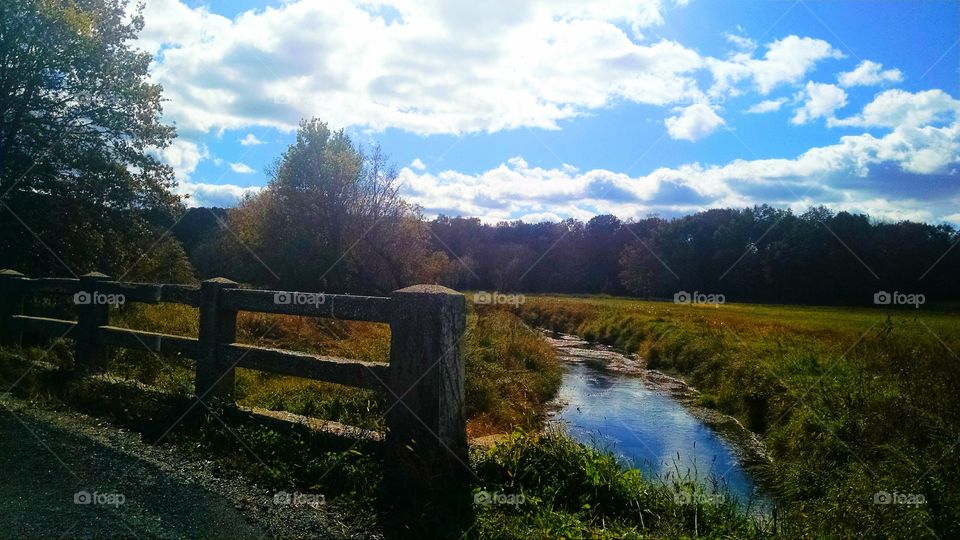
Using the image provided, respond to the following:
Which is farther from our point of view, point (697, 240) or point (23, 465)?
point (697, 240)

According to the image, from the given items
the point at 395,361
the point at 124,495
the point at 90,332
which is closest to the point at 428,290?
the point at 395,361

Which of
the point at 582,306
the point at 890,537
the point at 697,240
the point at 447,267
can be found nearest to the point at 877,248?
the point at 697,240

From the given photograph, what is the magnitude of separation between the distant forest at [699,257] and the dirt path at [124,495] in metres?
28.5

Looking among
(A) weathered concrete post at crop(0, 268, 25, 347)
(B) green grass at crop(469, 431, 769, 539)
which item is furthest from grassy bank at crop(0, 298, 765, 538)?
(A) weathered concrete post at crop(0, 268, 25, 347)

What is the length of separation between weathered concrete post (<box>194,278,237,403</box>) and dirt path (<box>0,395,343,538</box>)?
0.89 meters

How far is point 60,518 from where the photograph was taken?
159 inches

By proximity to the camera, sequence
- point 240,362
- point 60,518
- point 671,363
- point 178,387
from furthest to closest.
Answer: point 671,363
point 178,387
point 240,362
point 60,518

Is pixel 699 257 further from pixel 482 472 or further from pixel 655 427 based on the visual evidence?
pixel 482 472

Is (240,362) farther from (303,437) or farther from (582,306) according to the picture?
(582,306)

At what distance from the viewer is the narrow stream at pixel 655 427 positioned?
10.0 m

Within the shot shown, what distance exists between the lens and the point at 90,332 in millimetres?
8195

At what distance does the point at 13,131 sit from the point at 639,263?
65352 mm

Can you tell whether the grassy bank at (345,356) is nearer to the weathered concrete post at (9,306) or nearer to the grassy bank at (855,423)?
the weathered concrete post at (9,306)

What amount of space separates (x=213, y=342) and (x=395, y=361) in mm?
2713
